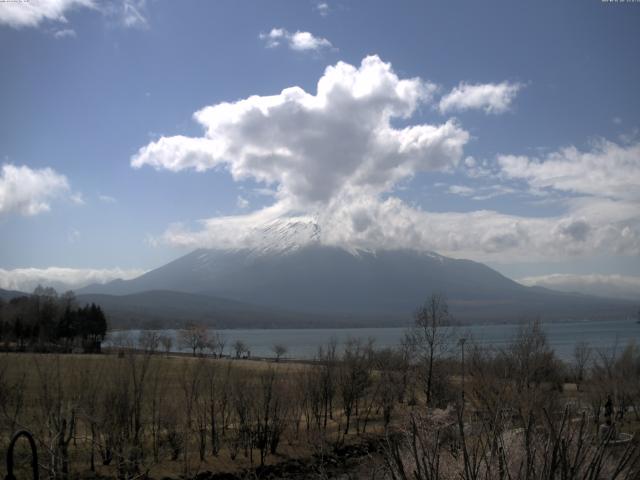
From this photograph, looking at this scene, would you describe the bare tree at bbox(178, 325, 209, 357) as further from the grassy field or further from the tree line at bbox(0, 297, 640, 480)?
the tree line at bbox(0, 297, 640, 480)

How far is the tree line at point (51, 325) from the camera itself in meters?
97.1

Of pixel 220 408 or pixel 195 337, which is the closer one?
pixel 220 408

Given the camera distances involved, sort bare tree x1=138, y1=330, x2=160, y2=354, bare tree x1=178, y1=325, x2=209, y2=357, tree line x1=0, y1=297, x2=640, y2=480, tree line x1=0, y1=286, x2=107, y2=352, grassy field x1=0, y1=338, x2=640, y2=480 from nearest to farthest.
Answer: tree line x1=0, y1=297, x2=640, y2=480 < grassy field x1=0, y1=338, x2=640, y2=480 < bare tree x1=138, y1=330, x2=160, y2=354 < tree line x1=0, y1=286, x2=107, y2=352 < bare tree x1=178, y1=325, x2=209, y2=357

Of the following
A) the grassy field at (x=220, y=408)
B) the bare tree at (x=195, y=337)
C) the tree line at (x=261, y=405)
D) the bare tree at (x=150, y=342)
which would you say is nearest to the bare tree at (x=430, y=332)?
the tree line at (x=261, y=405)

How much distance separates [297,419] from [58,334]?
84.2m

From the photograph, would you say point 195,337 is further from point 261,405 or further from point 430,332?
point 261,405

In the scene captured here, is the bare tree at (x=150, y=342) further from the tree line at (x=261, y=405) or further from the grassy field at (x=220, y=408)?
the grassy field at (x=220, y=408)

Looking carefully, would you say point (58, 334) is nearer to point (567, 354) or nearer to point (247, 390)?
point (247, 390)

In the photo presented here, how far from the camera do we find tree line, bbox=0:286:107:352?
97125mm

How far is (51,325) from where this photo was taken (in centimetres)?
10656

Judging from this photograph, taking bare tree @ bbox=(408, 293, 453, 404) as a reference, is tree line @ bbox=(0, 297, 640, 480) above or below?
below

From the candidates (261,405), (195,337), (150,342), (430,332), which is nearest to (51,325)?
(195,337)

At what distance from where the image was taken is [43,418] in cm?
2542

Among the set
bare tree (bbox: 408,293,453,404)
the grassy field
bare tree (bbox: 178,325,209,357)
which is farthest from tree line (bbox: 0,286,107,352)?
bare tree (bbox: 408,293,453,404)
